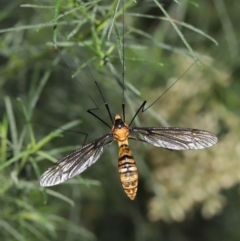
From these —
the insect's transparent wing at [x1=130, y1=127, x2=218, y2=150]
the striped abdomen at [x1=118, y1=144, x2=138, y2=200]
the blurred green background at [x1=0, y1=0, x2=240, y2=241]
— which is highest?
the blurred green background at [x1=0, y1=0, x2=240, y2=241]

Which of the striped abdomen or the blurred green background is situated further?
the blurred green background

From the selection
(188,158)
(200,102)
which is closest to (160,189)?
(188,158)

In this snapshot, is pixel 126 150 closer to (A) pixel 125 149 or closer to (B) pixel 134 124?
(A) pixel 125 149

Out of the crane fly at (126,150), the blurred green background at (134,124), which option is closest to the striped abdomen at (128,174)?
the crane fly at (126,150)

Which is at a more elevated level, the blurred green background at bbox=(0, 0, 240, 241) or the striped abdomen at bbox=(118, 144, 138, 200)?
the blurred green background at bbox=(0, 0, 240, 241)

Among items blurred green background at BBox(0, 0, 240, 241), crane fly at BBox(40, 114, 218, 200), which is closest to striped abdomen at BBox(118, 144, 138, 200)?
crane fly at BBox(40, 114, 218, 200)

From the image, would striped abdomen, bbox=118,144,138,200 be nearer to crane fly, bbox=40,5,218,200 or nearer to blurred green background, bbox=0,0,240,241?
crane fly, bbox=40,5,218,200
